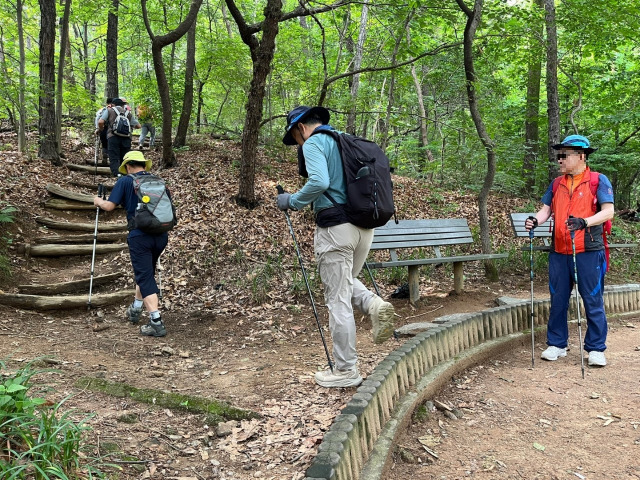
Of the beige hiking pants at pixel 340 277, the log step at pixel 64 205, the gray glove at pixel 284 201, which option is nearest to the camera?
the beige hiking pants at pixel 340 277

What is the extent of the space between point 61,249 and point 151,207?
Answer: 9.93ft

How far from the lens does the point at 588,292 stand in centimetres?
442

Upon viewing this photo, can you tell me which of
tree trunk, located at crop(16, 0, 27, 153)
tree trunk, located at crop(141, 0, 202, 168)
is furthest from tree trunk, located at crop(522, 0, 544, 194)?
tree trunk, located at crop(16, 0, 27, 153)

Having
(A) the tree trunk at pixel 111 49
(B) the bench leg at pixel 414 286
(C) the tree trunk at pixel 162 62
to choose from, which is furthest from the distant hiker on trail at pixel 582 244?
(A) the tree trunk at pixel 111 49

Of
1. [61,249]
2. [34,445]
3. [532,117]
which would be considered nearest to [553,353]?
[34,445]

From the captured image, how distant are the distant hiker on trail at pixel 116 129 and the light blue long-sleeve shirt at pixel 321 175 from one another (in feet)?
26.2

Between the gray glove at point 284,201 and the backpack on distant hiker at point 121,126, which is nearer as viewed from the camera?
the gray glove at point 284,201

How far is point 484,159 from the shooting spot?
12562 millimetres

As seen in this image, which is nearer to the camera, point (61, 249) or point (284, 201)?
point (284, 201)

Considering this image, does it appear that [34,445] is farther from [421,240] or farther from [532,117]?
[532,117]

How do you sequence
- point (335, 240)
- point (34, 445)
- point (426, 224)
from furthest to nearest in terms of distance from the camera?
point (426, 224) < point (335, 240) < point (34, 445)

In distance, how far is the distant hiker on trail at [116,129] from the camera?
9898mm

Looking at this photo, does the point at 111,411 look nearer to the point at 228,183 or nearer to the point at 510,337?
the point at 510,337

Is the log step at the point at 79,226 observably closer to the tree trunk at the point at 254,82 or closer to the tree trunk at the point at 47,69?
the tree trunk at the point at 254,82
